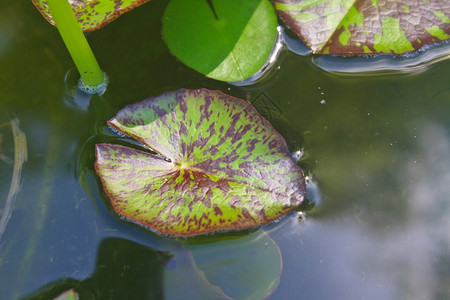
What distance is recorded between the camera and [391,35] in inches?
52.3

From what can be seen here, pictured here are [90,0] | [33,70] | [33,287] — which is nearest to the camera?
[33,287]

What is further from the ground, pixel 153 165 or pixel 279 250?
pixel 153 165

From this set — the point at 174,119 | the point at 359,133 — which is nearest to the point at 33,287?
the point at 174,119

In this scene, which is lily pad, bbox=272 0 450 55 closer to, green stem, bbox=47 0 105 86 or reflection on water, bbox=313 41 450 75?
reflection on water, bbox=313 41 450 75

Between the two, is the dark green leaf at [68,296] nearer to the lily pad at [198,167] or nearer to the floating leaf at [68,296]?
the floating leaf at [68,296]

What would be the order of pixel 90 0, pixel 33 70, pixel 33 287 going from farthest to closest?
1. pixel 33 70
2. pixel 90 0
3. pixel 33 287

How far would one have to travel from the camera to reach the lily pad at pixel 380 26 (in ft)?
4.34

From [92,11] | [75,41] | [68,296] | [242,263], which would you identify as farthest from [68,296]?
[92,11]

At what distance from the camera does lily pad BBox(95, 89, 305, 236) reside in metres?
1.15

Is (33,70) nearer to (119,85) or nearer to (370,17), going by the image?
(119,85)

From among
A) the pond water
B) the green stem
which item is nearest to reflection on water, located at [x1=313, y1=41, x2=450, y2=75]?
the pond water

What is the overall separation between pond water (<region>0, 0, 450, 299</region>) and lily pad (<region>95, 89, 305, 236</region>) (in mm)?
79

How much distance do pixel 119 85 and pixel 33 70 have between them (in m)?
0.30

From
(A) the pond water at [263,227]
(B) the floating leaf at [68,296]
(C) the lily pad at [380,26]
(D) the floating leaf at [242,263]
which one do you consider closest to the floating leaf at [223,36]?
(A) the pond water at [263,227]
